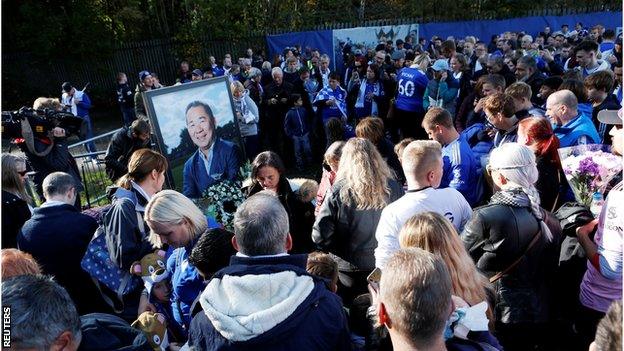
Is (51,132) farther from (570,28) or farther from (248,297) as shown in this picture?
(570,28)

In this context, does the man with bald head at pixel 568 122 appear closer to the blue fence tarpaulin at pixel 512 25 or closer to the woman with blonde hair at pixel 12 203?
the woman with blonde hair at pixel 12 203

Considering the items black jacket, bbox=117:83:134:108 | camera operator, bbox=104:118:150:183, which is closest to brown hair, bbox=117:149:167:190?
camera operator, bbox=104:118:150:183

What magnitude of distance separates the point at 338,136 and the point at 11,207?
3.73m

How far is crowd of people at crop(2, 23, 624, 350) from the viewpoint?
6.53 ft

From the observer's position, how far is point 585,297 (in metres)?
3.11

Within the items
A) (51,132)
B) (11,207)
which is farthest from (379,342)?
(51,132)

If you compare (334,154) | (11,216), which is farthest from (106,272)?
(334,154)

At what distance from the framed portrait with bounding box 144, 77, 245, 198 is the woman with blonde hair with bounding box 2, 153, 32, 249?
1306 mm

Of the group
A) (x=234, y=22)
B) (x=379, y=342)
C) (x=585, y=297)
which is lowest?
(x=585, y=297)

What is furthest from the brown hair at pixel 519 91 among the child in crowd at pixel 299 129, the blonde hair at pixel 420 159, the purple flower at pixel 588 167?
the child in crowd at pixel 299 129

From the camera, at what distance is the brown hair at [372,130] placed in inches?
193

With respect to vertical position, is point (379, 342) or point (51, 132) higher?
point (51, 132)

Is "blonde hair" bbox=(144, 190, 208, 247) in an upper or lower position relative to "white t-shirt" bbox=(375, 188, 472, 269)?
upper

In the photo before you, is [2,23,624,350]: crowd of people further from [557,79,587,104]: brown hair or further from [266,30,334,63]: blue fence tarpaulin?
[266,30,334,63]: blue fence tarpaulin
